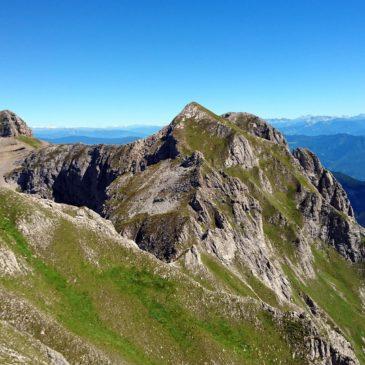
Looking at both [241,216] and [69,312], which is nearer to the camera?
[69,312]

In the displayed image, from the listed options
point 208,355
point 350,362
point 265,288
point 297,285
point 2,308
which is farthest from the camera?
point 297,285

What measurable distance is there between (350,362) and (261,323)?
20.3 meters

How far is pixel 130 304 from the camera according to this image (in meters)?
70.4

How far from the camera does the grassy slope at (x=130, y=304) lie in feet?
206

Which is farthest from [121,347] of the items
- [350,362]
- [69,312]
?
[350,362]

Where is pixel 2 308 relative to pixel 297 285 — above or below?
above

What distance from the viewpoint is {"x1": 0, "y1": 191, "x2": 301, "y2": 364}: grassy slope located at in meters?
62.8

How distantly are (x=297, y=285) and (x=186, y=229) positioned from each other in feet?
189

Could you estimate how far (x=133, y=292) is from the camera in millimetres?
72125

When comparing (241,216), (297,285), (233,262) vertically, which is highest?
(241,216)

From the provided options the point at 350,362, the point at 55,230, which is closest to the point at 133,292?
the point at 55,230

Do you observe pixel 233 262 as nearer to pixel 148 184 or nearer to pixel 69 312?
pixel 148 184

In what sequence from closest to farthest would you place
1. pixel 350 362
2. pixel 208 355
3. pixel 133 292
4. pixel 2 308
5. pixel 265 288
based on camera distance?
pixel 2 308, pixel 208 355, pixel 133 292, pixel 350 362, pixel 265 288

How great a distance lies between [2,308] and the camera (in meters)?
53.6
